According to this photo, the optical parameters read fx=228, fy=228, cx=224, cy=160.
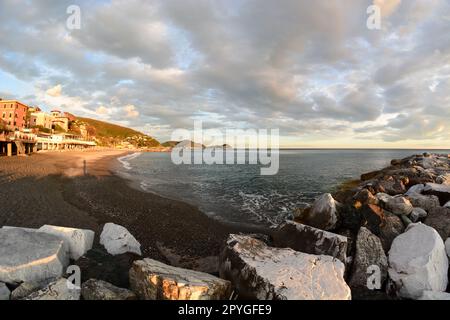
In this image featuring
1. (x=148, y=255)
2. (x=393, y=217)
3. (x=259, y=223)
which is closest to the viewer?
(x=393, y=217)

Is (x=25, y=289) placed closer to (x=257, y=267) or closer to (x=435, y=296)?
(x=257, y=267)

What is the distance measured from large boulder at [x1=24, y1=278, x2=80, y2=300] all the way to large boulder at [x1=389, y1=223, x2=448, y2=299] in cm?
757

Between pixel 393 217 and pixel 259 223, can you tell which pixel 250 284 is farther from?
pixel 259 223

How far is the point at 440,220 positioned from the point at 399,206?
1195 mm

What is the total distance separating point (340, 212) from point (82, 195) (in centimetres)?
1841

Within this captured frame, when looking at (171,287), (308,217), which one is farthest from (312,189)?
(171,287)

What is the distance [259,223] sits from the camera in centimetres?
1515

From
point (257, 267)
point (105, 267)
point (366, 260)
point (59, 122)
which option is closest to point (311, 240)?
point (366, 260)

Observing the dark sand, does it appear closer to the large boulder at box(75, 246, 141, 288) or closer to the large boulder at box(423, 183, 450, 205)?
the large boulder at box(75, 246, 141, 288)

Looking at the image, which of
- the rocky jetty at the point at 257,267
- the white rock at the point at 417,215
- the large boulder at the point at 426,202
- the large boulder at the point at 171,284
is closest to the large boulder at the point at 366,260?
the rocky jetty at the point at 257,267

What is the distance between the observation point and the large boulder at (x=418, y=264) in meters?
5.45

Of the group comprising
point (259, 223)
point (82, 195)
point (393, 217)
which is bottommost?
point (259, 223)

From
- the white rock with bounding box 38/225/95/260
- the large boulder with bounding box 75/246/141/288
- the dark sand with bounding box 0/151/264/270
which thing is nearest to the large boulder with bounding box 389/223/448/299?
the dark sand with bounding box 0/151/264/270

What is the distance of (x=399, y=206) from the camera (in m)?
8.73
